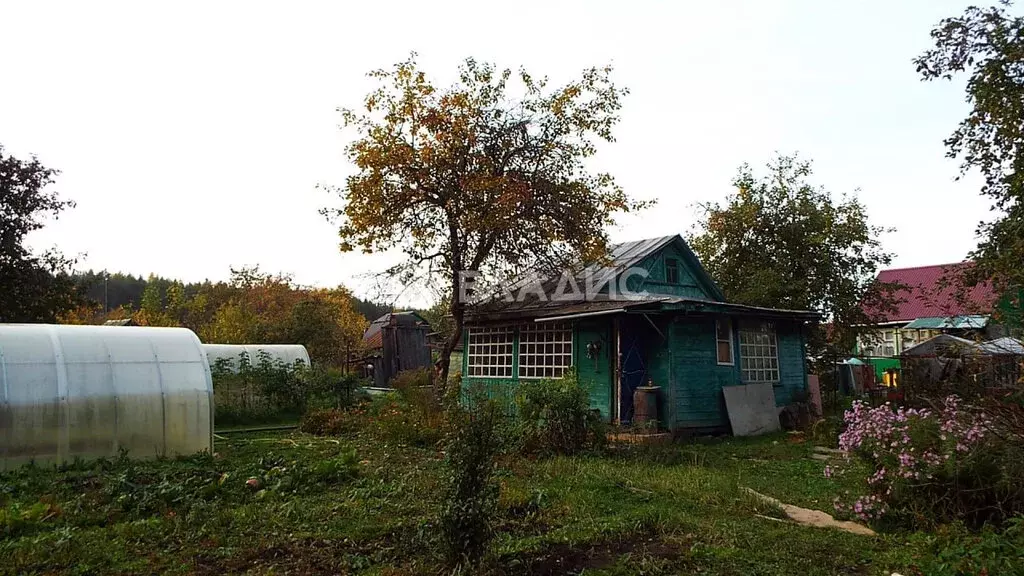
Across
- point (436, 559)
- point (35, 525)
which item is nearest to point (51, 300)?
point (35, 525)

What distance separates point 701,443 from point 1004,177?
7188 mm

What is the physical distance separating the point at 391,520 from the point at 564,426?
467cm

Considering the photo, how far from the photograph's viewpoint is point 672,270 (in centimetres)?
1962

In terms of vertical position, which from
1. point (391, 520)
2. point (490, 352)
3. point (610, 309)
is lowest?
point (391, 520)

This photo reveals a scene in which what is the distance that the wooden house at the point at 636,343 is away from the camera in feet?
44.8

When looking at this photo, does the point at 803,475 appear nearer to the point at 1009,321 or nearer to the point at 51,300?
the point at 1009,321

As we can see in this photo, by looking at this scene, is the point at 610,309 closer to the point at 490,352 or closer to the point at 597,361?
the point at 597,361

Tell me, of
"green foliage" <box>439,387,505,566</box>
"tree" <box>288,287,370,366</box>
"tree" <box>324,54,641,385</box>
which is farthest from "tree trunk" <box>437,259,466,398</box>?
"tree" <box>288,287,370,366</box>

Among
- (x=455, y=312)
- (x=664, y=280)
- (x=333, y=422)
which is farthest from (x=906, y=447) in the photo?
(x=664, y=280)

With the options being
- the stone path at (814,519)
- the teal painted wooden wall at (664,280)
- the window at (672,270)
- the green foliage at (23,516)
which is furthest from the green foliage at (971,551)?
the window at (672,270)

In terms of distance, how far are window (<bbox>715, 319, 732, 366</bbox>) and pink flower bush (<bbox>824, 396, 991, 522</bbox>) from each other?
7942mm

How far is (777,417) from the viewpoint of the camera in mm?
14828

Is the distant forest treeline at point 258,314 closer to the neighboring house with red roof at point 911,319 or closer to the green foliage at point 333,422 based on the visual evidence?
the green foliage at point 333,422

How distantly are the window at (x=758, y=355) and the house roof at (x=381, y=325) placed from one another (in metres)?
20.9
